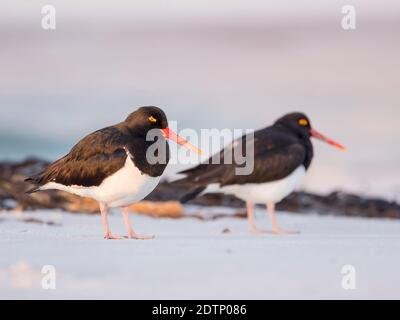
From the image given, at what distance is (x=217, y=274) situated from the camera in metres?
6.91

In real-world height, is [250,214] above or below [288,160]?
below

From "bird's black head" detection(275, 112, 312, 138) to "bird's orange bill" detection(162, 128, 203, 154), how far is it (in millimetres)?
1485

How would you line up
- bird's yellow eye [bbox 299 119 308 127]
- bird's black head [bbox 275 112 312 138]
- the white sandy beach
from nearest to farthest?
1. the white sandy beach
2. bird's black head [bbox 275 112 312 138]
3. bird's yellow eye [bbox 299 119 308 127]

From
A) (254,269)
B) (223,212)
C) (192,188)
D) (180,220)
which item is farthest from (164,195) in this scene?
(254,269)

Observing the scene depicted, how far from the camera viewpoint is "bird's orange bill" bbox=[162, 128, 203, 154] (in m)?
9.43

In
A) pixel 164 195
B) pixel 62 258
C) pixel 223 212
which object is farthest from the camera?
pixel 164 195

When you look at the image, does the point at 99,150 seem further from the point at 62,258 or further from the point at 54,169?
the point at 62,258

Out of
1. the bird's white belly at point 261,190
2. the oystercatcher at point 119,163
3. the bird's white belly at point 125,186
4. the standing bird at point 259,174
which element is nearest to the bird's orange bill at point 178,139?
the oystercatcher at point 119,163

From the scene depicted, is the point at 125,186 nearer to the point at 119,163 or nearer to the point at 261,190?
the point at 119,163

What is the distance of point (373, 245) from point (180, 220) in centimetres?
378

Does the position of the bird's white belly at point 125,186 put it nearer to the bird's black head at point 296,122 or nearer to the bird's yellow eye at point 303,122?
the bird's black head at point 296,122

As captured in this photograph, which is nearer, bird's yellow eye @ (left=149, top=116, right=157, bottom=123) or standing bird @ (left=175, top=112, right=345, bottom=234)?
bird's yellow eye @ (left=149, top=116, right=157, bottom=123)

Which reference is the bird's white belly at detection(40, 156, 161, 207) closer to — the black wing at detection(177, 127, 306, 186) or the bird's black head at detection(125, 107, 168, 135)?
the bird's black head at detection(125, 107, 168, 135)

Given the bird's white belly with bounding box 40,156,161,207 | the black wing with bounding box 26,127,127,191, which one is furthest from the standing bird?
the black wing with bounding box 26,127,127,191
